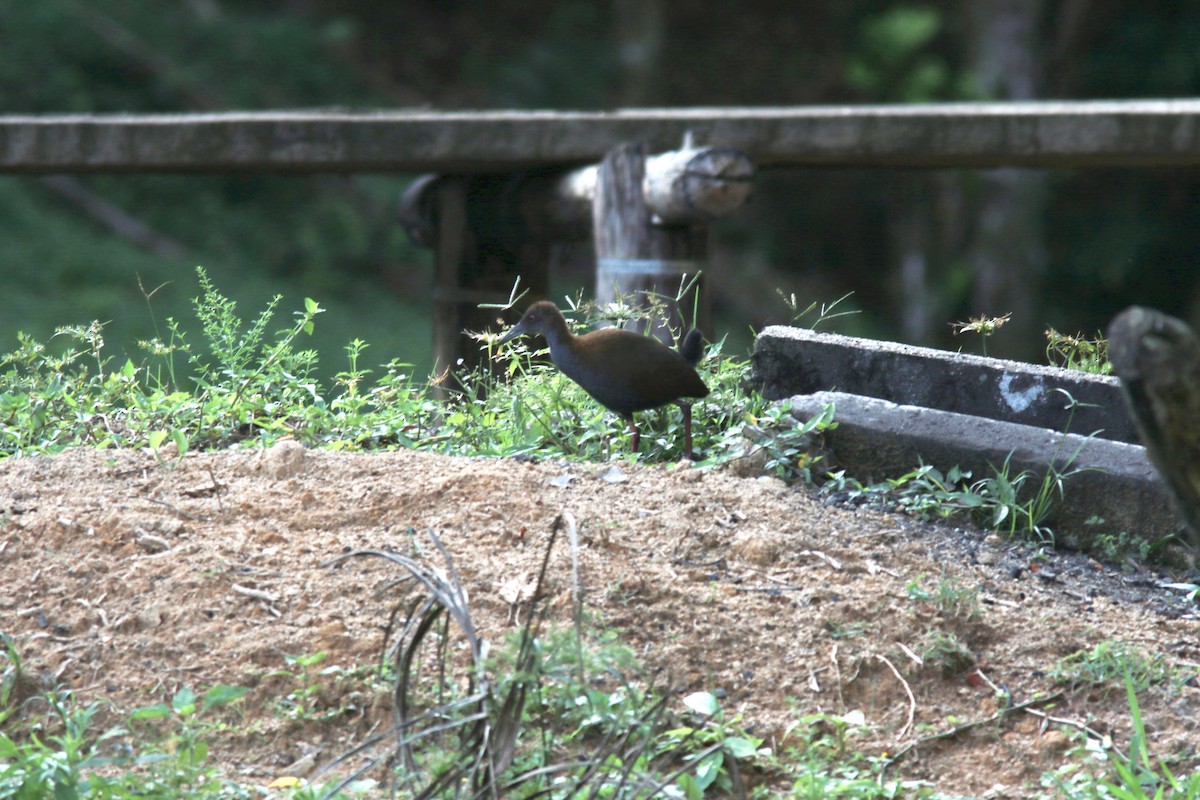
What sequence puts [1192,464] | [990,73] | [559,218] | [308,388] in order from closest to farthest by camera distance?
[1192,464] < [308,388] < [559,218] < [990,73]

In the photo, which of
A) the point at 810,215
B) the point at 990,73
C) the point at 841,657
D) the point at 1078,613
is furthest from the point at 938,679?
the point at 810,215

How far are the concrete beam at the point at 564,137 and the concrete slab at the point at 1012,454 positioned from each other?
103 inches

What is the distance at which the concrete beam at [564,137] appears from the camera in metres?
5.88

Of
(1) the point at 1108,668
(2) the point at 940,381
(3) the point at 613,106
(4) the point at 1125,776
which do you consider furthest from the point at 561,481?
(3) the point at 613,106

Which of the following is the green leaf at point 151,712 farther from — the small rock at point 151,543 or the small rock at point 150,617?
the small rock at point 151,543

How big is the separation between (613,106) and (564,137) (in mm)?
9948

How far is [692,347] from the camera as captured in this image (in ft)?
13.1

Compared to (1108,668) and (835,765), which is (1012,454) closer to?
(1108,668)

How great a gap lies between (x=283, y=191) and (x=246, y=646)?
12.2 metres

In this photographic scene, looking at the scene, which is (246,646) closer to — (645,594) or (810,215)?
(645,594)

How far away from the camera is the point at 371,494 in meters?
3.28

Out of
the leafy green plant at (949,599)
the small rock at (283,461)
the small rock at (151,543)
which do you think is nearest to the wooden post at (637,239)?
the small rock at (283,461)

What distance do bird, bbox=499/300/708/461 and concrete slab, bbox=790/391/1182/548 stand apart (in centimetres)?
32

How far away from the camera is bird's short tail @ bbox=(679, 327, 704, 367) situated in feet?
13.0
